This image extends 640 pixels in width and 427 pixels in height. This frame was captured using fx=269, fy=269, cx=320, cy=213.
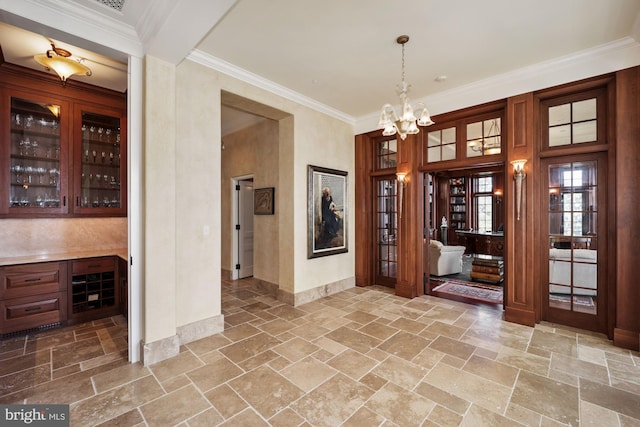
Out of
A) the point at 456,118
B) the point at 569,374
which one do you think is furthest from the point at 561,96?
the point at 569,374

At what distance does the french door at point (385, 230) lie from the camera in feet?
→ 17.8

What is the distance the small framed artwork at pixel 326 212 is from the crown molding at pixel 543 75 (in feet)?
6.73

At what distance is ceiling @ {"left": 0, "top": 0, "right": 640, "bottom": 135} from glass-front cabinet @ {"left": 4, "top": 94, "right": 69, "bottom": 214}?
1.78 feet

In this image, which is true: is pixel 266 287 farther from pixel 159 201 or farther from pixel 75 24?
pixel 75 24

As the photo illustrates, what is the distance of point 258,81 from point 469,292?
17.0 ft

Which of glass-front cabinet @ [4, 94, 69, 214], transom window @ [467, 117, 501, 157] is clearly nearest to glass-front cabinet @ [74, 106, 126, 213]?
glass-front cabinet @ [4, 94, 69, 214]

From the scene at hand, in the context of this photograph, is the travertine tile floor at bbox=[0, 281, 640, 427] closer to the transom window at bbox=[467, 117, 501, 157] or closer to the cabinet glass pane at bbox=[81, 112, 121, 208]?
the cabinet glass pane at bbox=[81, 112, 121, 208]

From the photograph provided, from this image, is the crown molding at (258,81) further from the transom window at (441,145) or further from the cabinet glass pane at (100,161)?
the cabinet glass pane at (100,161)

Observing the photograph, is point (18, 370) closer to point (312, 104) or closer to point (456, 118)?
point (312, 104)

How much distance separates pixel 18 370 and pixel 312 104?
4.84 meters

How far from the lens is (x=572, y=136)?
11.6 feet

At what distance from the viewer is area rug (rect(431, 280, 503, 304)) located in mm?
4692

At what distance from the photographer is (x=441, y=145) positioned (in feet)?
15.3

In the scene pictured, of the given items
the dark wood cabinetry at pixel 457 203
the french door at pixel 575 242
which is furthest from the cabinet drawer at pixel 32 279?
the dark wood cabinetry at pixel 457 203
